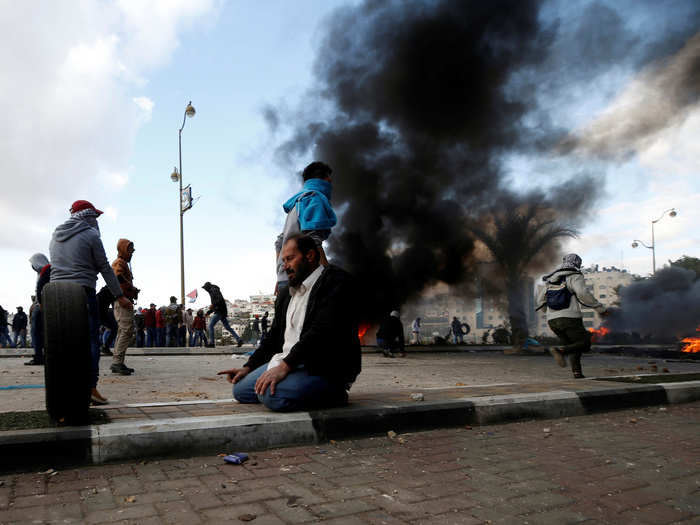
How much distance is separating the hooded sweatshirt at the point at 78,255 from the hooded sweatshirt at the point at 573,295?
17.8 feet

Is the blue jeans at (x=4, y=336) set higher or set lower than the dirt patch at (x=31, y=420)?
higher

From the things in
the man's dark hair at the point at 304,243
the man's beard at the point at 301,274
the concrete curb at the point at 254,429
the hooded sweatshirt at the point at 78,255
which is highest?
the hooded sweatshirt at the point at 78,255

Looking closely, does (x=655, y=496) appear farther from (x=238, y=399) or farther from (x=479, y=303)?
(x=479, y=303)

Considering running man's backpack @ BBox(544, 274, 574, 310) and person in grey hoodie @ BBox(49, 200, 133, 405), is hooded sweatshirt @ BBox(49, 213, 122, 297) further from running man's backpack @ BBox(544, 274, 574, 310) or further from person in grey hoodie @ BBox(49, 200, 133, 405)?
running man's backpack @ BBox(544, 274, 574, 310)

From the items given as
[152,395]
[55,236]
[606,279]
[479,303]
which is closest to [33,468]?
[152,395]

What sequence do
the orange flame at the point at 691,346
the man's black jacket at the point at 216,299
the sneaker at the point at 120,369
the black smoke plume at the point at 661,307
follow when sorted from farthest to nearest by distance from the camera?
the black smoke plume at the point at 661,307 < the orange flame at the point at 691,346 < the man's black jacket at the point at 216,299 < the sneaker at the point at 120,369

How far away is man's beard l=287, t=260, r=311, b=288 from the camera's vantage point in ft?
12.2

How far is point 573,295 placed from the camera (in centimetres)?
724

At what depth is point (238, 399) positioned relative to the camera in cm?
409

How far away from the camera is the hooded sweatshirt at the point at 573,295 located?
6998 millimetres

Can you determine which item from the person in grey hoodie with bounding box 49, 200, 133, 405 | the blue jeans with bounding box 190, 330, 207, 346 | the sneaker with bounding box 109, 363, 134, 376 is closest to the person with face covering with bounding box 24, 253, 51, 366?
the sneaker with bounding box 109, 363, 134, 376

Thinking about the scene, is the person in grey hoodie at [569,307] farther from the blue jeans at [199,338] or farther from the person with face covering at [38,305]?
the blue jeans at [199,338]

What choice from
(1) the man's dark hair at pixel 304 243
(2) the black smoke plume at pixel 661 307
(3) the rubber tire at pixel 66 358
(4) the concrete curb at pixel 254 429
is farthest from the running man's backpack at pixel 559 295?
(2) the black smoke plume at pixel 661 307

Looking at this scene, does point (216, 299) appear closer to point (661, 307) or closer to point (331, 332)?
point (331, 332)
